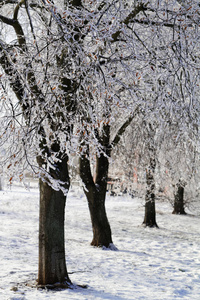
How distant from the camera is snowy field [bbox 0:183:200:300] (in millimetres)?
5637

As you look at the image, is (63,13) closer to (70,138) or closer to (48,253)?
(70,138)

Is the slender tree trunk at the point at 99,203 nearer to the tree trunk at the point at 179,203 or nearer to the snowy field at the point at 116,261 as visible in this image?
the snowy field at the point at 116,261

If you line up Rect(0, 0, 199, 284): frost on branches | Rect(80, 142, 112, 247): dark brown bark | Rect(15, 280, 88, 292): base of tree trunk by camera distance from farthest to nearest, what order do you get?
1. Rect(80, 142, 112, 247): dark brown bark
2. Rect(15, 280, 88, 292): base of tree trunk
3. Rect(0, 0, 199, 284): frost on branches

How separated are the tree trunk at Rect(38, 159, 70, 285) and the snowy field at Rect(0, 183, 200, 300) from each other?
0.36 meters

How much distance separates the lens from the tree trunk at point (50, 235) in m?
5.68

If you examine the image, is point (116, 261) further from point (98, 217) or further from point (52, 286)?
point (52, 286)

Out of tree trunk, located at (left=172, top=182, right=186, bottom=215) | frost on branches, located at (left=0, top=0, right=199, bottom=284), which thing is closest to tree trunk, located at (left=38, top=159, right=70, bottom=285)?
frost on branches, located at (left=0, top=0, right=199, bottom=284)

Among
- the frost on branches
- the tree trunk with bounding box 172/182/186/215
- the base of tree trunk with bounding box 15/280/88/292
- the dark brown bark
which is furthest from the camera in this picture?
the tree trunk with bounding box 172/182/186/215

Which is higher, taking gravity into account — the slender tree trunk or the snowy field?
the slender tree trunk

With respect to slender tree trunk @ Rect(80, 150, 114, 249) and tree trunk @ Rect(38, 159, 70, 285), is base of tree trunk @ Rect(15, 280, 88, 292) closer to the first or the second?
tree trunk @ Rect(38, 159, 70, 285)

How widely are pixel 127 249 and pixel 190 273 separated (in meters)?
2.92

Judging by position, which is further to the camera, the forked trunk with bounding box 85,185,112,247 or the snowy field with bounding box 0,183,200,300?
the forked trunk with bounding box 85,185,112,247

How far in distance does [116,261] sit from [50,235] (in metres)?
3.07

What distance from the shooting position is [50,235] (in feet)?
18.7
